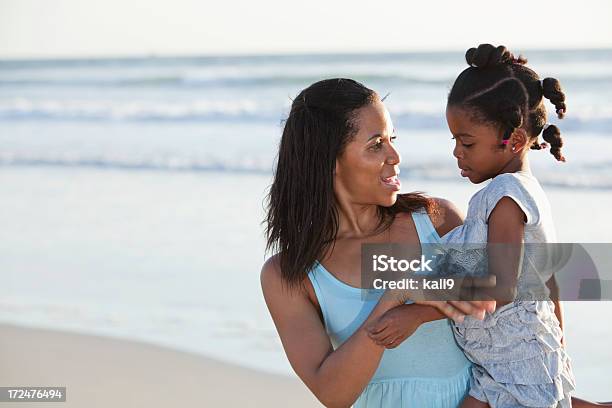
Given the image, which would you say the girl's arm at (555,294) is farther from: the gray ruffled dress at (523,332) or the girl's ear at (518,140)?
the girl's ear at (518,140)

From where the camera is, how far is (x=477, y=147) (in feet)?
9.74

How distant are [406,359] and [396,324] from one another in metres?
0.35

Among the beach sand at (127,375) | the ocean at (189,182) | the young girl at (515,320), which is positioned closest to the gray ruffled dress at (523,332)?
the young girl at (515,320)

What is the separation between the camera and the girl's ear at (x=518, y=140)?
2.92 metres

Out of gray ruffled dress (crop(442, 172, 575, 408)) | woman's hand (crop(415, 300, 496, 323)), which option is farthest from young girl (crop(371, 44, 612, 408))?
woman's hand (crop(415, 300, 496, 323))

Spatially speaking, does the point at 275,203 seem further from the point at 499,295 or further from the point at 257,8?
the point at 257,8

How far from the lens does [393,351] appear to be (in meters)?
2.75

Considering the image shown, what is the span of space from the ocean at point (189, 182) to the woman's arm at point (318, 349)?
0.98 meters

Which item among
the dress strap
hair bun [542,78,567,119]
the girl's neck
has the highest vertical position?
hair bun [542,78,567,119]

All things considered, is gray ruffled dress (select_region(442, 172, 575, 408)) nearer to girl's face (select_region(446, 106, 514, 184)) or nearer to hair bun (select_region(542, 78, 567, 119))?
girl's face (select_region(446, 106, 514, 184))

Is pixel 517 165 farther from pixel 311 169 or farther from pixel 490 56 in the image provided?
pixel 311 169

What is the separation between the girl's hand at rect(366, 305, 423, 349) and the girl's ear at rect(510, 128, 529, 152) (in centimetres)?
73

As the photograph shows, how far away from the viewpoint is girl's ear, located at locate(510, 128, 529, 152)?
9.59ft

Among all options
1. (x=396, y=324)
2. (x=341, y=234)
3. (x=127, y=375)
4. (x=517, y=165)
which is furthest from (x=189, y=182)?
(x=396, y=324)
